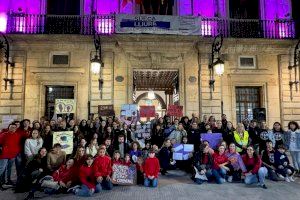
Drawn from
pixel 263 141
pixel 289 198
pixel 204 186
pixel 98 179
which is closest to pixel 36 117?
pixel 98 179

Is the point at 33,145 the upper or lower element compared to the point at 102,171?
upper

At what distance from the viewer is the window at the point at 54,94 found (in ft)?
43.4

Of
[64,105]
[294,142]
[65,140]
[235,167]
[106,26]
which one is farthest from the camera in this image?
[106,26]

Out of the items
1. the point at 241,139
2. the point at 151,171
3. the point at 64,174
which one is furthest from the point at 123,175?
the point at 241,139

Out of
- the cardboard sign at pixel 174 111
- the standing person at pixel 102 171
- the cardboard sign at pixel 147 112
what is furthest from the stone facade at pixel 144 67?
the standing person at pixel 102 171

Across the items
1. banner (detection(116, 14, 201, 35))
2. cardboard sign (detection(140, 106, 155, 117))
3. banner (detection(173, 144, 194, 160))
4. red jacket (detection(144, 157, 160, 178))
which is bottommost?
red jacket (detection(144, 157, 160, 178))

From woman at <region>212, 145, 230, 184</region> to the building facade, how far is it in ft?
16.4

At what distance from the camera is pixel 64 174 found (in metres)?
6.91

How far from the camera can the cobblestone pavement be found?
642cm

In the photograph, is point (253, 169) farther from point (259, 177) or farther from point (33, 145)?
point (33, 145)

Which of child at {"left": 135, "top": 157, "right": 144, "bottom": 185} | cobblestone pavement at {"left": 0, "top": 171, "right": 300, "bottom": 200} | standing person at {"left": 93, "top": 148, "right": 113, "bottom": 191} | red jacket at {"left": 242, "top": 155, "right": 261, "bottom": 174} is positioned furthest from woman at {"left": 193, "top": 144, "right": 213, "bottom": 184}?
standing person at {"left": 93, "top": 148, "right": 113, "bottom": 191}

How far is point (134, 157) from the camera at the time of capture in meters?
8.06

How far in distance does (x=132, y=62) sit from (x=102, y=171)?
284 inches

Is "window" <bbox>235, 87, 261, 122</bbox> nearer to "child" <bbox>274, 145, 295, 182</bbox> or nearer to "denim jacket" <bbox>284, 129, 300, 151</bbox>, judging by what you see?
"denim jacket" <bbox>284, 129, 300, 151</bbox>
